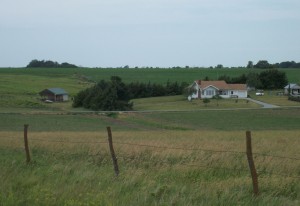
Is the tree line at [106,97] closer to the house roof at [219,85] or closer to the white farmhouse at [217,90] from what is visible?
the white farmhouse at [217,90]

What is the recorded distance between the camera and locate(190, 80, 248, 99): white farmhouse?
342ft

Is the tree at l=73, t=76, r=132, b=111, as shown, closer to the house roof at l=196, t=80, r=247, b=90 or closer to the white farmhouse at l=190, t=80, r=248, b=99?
the white farmhouse at l=190, t=80, r=248, b=99

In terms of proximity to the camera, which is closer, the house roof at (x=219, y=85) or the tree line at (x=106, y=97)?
the tree line at (x=106, y=97)

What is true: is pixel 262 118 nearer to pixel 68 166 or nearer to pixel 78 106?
pixel 78 106

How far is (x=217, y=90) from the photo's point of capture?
347ft

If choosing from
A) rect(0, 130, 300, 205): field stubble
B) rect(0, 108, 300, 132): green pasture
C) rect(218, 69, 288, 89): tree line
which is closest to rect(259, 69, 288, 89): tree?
rect(218, 69, 288, 89): tree line

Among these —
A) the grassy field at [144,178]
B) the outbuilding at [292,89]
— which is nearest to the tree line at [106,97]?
the outbuilding at [292,89]

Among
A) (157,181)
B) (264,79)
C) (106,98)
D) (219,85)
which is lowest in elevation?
(106,98)

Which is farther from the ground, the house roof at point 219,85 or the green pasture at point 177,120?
the house roof at point 219,85

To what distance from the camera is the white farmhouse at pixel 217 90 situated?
104 meters

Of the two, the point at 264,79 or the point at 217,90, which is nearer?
the point at 217,90

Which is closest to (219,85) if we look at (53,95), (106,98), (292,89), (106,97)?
(292,89)

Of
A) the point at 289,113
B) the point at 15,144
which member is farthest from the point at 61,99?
the point at 15,144

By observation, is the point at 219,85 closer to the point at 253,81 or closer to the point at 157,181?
the point at 253,81
